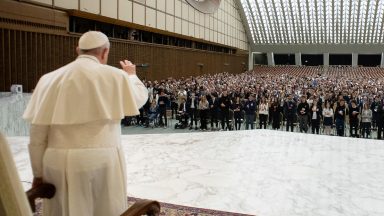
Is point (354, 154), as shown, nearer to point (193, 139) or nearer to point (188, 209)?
point (193, 139)

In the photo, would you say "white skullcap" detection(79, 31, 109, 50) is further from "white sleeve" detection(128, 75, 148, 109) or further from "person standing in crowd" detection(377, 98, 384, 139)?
"person standing in crowd" detection(377, 98, 384, 139)

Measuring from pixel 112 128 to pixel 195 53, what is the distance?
2929cm

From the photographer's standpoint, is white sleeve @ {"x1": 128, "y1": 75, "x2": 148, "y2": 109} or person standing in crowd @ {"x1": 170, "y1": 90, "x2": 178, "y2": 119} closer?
white sleeve @ {"x1": 128, "y1": 75, "x2": 148, "y2": 109}

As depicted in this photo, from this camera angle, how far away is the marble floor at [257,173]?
5074 mm

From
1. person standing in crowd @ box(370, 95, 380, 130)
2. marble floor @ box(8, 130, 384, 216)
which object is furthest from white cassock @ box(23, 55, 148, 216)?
person standing in crowd @ box(370, 95, 380, 130)

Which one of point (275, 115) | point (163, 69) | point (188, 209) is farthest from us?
point (163, 69)

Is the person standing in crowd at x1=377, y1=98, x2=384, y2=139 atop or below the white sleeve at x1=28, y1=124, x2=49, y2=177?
below

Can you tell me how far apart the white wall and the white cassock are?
1296 cm

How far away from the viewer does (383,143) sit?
9.90 meters

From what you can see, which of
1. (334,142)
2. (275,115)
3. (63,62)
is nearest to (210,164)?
(334,142)

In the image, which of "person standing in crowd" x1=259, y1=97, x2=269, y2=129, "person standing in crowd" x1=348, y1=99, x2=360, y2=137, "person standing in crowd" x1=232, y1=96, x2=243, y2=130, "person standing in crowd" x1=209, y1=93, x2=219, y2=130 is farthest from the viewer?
"person standing in crowd" x1=209, y1=93, x2=219, y2=130

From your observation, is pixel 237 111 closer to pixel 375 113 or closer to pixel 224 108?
pixel 224 108

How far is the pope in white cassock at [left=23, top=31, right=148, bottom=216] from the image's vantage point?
2459 millimetres

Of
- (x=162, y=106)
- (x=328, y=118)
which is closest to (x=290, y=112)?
(x=328, y=118)
